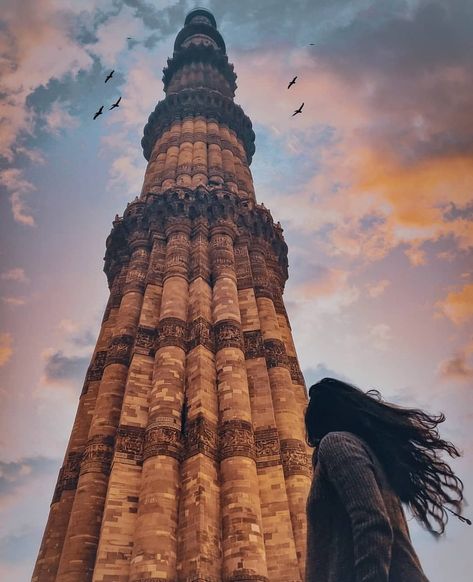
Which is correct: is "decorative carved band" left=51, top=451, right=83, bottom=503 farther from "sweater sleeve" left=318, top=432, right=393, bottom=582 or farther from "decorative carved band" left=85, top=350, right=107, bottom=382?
"sweater sleeve" left=318, top=432, right=393, bottom=582

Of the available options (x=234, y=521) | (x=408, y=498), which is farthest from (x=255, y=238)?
(x=408, y=498)

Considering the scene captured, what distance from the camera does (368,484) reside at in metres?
2.76

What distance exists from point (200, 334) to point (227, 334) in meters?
0.75

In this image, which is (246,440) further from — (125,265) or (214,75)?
(214,75)

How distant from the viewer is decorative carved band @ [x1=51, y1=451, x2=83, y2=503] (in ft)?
41.0

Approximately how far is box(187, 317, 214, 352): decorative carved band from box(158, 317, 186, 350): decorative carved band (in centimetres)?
19

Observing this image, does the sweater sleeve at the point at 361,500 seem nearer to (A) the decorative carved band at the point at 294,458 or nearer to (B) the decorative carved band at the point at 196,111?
(A) the decorative carved band at the point at 294,458

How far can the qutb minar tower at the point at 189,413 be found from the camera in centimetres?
980

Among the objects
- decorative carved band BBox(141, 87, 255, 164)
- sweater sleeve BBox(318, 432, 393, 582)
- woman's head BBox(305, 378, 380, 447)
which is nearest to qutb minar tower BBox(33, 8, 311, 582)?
decorative carved band BBox(141, 87, 255, 164)

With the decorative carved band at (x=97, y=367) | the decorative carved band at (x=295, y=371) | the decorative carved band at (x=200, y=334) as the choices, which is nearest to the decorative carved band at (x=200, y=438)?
the decorative carved band at (x=200, y=334)

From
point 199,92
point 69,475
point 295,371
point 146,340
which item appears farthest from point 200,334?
point 199,92

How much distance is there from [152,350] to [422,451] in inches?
457

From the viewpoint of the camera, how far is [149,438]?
37.3 ft

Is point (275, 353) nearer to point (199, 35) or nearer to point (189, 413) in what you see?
point (189, 413)
